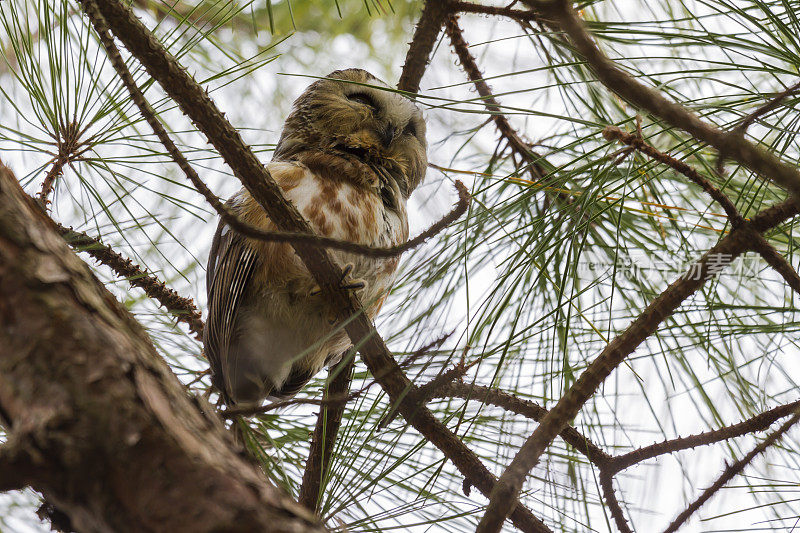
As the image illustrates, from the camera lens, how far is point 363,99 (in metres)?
2.86

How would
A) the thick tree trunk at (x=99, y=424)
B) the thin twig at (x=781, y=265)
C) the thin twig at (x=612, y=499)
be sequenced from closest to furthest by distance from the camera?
the thick tree trunk at (x=99, y=424) → the thin twig at (x=781, y=265) → the thin twig at (x=612, y=499)

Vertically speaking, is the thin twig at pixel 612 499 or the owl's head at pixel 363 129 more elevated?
the owl's head at pixel 363 129

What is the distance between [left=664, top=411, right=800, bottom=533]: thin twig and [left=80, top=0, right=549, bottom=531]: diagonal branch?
1.13 feet

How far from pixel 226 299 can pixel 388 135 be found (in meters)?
0.89

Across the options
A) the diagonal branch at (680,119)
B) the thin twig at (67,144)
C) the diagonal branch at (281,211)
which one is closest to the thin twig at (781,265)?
the diagonal branch at (680,119)

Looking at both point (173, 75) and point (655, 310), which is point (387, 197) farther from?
point (655, 310)

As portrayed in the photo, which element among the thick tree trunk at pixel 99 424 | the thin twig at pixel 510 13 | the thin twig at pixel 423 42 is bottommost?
the thick tree trunk at pixel 99 424

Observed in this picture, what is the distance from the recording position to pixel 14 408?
1.04 meters

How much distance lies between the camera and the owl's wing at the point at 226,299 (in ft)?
7.38

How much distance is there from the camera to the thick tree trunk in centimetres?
95

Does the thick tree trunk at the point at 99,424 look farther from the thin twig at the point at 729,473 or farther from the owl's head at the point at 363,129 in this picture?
the owl's head at the point at 363,129

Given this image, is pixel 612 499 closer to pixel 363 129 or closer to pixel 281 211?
pixel 281 211

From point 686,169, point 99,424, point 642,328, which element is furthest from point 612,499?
point 99,424

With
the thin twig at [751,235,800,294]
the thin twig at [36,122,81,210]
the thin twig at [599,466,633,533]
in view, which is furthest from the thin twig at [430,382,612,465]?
the thin twig at [36,122,81,210]
